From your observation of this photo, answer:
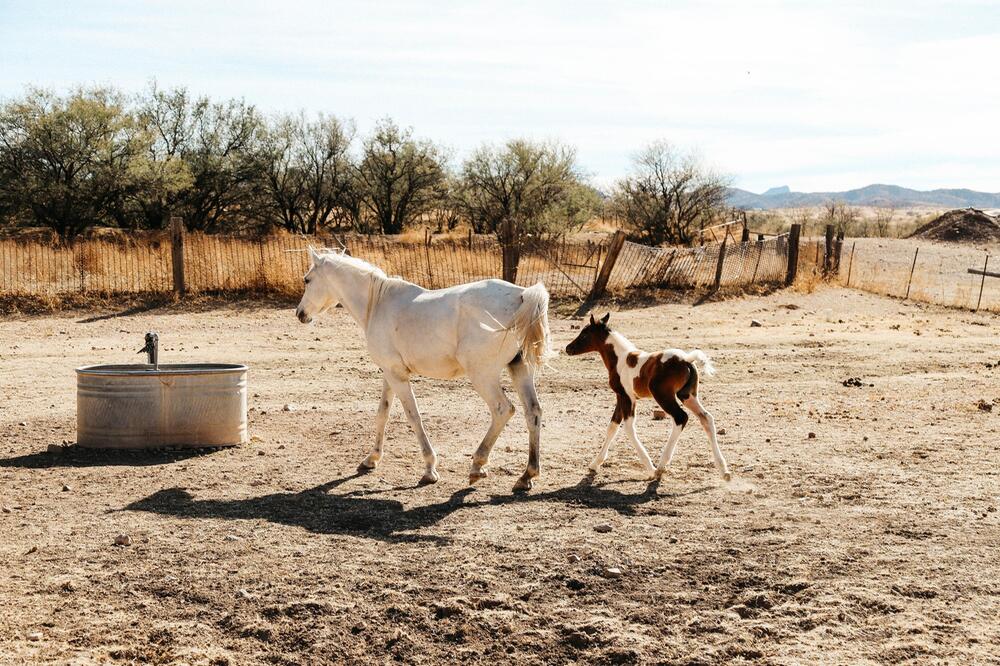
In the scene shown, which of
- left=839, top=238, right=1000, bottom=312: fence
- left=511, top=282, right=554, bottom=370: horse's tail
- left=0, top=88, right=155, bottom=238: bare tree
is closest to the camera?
left=511, top=282, right=554, bottom=370: horse's tail

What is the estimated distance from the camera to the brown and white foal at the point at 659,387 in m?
8.23

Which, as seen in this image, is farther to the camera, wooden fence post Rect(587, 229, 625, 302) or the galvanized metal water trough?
wooden fence post Rect(587, 229, 625, 302)

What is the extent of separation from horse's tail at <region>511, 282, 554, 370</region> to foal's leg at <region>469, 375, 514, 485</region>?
40 cm

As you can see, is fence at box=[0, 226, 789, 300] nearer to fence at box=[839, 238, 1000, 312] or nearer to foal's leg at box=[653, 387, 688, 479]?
fence at box=[839, 238, 1000, 312]

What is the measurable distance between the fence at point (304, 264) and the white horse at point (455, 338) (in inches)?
528

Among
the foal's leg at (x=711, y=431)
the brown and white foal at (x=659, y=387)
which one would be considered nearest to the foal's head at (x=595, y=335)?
the brown and white foal at (x=659, y=387)

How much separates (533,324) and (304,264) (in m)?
16.1

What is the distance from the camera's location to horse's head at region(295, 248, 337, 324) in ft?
30.2

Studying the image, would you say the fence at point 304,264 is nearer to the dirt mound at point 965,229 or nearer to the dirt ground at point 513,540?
the dirt ground at point 513,540

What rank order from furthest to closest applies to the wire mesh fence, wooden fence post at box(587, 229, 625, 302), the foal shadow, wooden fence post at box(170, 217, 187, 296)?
the wire mesh fence, wooden fence post at box(587, 229, 625, 302), wooden fence post at box(170, 217, 187, 296), the foal shadow

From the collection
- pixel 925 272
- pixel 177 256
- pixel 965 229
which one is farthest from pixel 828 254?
pixel 965 229

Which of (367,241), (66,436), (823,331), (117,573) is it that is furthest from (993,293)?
(117,573)

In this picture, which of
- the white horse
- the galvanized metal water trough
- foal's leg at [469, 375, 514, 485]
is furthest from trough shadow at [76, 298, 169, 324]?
foal's leg at [469, 375, 514, 485]

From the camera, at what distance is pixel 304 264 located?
916 inches
